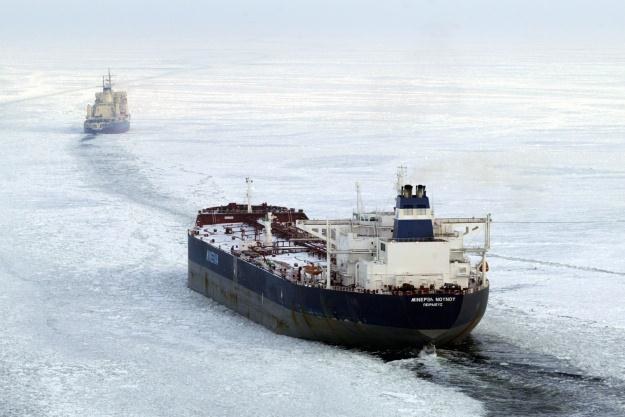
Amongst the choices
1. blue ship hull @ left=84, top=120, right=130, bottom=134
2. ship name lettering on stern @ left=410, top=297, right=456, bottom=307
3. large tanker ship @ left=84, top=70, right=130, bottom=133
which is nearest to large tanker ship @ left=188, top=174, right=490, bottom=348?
ship name lettering on stern @ left=410, top=297, right=456, bottom=307

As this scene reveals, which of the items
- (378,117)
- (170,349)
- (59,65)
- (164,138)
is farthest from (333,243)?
(59,65)

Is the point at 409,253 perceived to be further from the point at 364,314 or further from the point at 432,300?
the point at 364,314

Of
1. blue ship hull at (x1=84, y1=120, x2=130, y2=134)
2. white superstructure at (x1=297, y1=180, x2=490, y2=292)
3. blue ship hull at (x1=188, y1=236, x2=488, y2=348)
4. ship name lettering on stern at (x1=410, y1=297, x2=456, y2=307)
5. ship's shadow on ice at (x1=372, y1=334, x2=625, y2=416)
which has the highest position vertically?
blue ship hull at (x1=84, y1=120, x2=130, y2=134)

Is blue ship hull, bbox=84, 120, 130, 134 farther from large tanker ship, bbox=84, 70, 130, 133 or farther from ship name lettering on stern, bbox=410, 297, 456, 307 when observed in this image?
ship name lettering on stern, bbox=410, 297, 456, 307

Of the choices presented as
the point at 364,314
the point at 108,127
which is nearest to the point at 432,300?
the point at 364,314

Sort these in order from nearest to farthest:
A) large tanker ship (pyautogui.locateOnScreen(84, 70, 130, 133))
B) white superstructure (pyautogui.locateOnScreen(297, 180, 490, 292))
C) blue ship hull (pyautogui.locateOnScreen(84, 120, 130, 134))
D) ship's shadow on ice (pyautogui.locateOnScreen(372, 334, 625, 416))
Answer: ship's shadow on ice (pyautogui.locateOnScreen(372, 334, 625, 416)) < white superstructure (pyautogui.locateOnScreen(297, 180, 490, 292)) < blue ship hull (pyautogui.locateOnScreen(84, 120, 130, 134)) < large tanker ship (pyautogui.locateOnScreen(84, 70, 130, 133))

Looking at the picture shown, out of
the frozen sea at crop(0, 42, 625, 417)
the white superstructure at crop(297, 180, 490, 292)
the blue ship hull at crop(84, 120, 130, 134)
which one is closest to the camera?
the frozen sea at crop(0, 42, 625, 417)

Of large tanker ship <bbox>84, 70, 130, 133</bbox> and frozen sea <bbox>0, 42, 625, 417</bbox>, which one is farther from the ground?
large tanker ship <bbox>84, 70, 130, 133</bbox>
